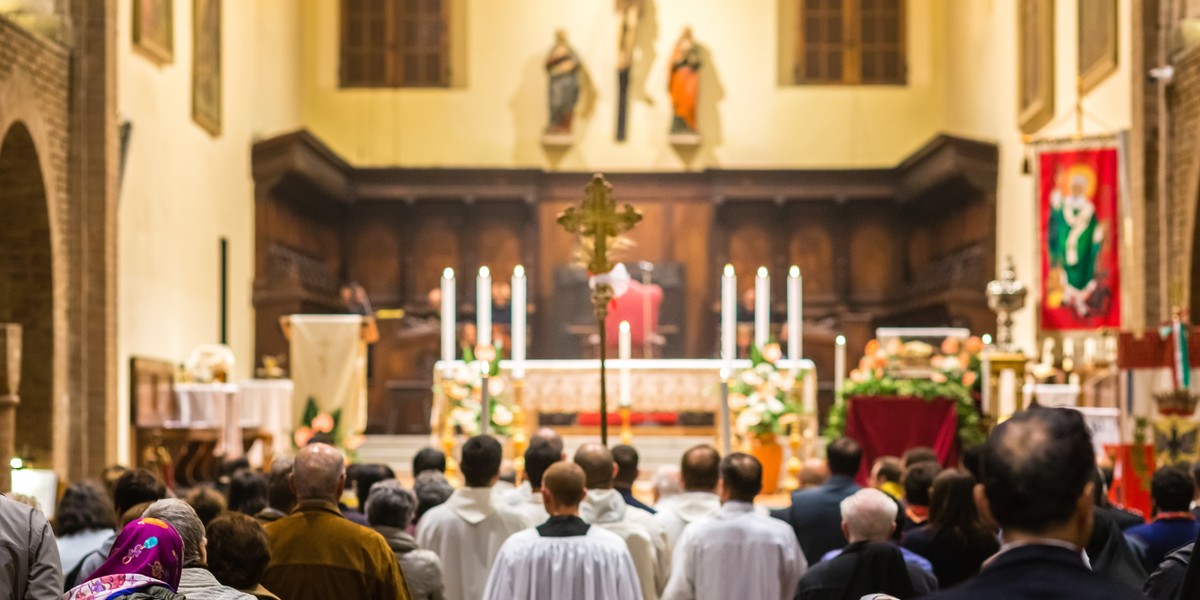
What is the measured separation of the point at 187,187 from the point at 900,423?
7.66 metres

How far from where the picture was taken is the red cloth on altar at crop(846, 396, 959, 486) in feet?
36.8

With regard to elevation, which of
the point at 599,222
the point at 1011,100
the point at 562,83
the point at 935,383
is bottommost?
the point at 935,383

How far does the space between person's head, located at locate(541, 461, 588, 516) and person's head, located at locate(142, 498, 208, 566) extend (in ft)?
4.38

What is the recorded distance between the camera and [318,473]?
14.5 feet

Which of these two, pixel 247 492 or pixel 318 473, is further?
pixel 247 492

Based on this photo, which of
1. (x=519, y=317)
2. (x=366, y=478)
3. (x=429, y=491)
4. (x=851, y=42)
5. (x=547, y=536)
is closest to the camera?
(x=547, y=536)

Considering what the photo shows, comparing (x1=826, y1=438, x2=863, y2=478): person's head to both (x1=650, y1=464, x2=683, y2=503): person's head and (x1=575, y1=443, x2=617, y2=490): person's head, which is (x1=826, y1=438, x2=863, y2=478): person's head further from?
(x1=575, y1=443, x2=617, y2=490): person's head

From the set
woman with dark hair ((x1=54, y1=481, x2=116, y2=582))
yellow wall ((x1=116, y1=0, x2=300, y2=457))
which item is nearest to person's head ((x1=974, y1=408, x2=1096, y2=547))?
woman with dark hair ((x1=54, y1=481, x2=116, y2=582))

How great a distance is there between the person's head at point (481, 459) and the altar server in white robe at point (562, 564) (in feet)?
2.22

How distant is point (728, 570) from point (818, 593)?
3.43 feet

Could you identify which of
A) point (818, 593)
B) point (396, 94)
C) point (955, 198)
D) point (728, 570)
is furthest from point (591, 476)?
point (396, 94)

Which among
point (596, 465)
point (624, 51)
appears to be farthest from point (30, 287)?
point (624, 51)

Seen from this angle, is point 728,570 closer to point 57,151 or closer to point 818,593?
point 818,593

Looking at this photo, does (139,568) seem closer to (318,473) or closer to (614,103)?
(318,473)
